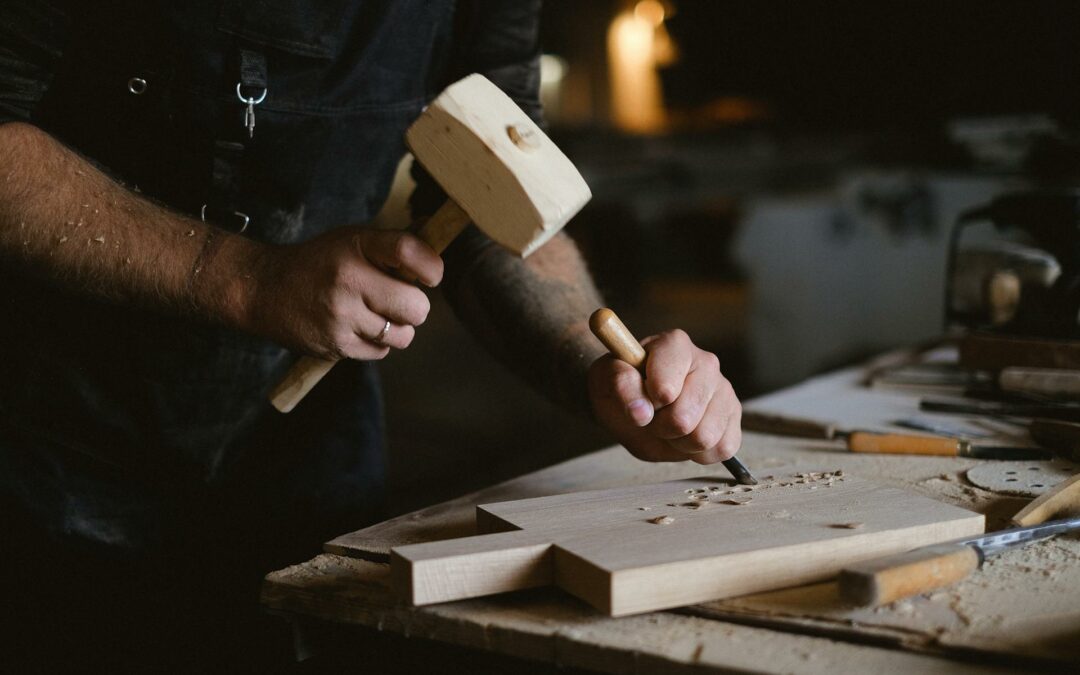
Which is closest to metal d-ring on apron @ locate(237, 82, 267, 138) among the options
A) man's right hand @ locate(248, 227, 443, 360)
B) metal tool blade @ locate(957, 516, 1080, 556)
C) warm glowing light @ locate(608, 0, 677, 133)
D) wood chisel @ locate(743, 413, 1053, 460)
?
man's right hand @ locate(248, 227, 443, 360)

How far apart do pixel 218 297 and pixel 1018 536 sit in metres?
0.94

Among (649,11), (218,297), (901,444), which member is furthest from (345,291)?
(649,11)

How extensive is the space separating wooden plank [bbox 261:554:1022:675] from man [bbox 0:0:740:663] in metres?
0.30

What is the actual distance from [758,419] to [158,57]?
1106 millimetres

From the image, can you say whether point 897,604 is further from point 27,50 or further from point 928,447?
point 27,50

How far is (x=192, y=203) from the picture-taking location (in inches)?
59.0

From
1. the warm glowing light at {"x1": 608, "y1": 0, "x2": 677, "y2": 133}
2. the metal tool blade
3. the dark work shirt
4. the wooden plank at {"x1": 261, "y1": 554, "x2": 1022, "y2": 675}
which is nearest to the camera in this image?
the wooden plank at {"x1": 261, "y1": 554, "x2": 1022, "y2": 675}

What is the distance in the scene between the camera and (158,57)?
1421mm

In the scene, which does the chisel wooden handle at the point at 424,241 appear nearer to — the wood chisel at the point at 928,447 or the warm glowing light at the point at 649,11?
the wood chisel at the point at 928,447

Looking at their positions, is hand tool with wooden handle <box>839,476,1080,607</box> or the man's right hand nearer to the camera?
hand tool with wooden handle <box>839,476,1080,607</box>

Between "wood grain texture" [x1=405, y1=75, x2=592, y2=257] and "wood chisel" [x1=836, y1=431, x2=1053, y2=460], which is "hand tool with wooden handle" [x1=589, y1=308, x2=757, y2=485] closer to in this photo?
"wood grain texture" [x1=405, y1=75, x2=592, y2=257]

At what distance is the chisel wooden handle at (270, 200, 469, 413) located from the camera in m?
1.12

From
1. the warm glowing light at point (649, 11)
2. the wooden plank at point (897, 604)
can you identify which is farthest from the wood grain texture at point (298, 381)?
the warm glowing light at point (649, 11)

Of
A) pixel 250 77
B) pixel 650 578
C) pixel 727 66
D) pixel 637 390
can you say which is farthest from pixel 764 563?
pixel 727 66
